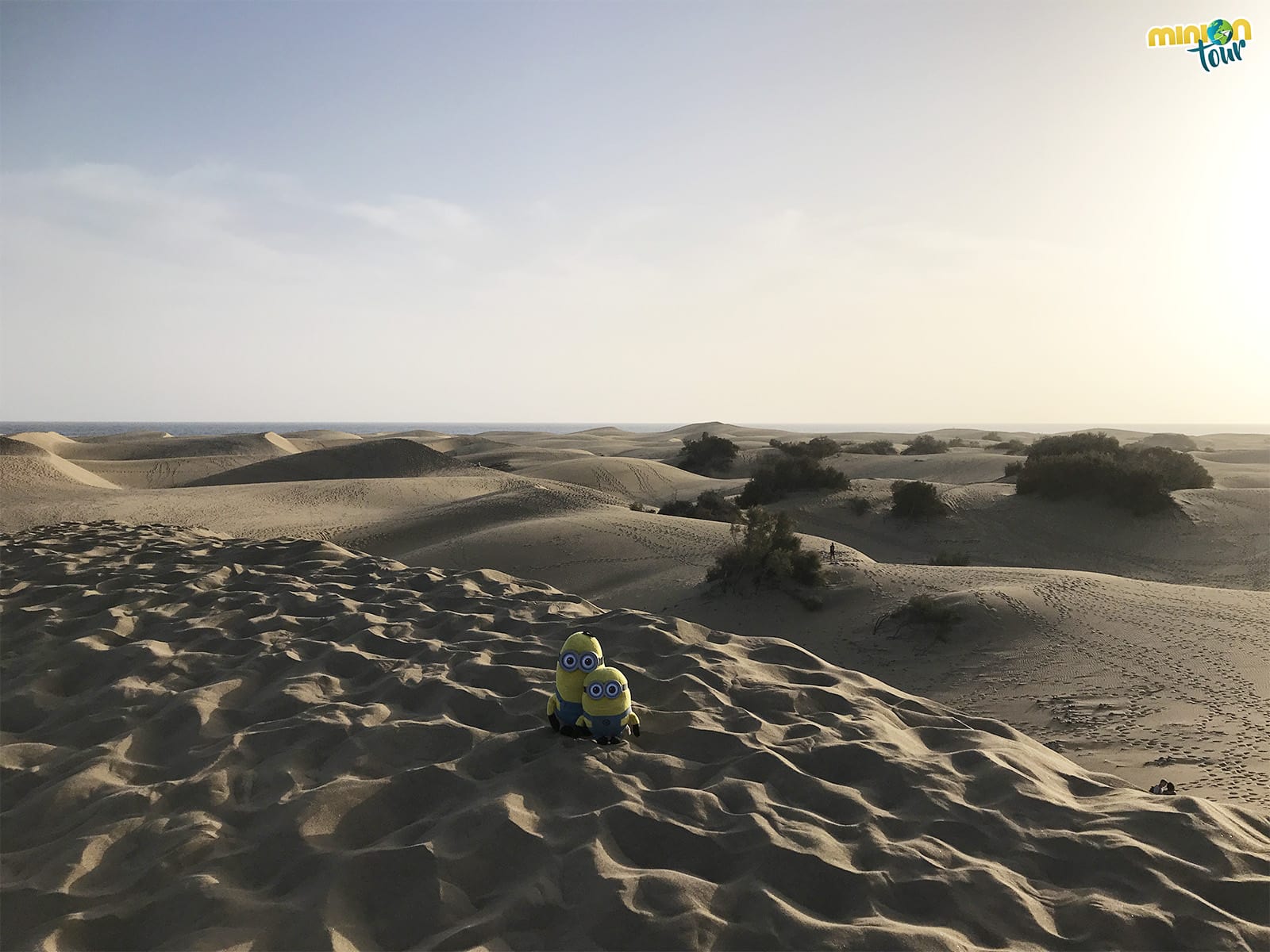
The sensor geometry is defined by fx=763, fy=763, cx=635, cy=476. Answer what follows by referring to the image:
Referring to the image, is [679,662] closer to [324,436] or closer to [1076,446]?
[1076,446]

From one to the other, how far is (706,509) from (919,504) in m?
4.67

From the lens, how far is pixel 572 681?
404cm

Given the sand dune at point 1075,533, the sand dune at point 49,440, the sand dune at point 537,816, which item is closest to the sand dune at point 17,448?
the sand dune at point 49,440

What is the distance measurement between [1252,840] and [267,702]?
5096mm

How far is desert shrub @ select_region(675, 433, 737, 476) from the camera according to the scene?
30.6 meters

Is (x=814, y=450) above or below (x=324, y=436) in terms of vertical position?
above

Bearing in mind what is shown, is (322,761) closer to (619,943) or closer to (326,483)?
(619,943)

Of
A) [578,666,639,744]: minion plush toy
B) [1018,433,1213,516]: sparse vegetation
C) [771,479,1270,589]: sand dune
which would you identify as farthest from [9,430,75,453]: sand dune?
[1018,433,1213,516]: sparse vegetation

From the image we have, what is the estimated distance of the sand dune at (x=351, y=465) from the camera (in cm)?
2500

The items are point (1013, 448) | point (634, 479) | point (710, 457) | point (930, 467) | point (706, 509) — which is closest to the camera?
point (706, 509)

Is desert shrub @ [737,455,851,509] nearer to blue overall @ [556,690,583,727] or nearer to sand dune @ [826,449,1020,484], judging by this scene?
sand dune @ [826,449,1020,484]

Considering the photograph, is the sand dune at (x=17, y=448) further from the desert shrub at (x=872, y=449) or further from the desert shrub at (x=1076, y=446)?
the desert shrub at (x=872, y=449)

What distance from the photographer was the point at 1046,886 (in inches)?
123

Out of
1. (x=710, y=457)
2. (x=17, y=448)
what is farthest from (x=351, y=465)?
(x=710, y=457)
